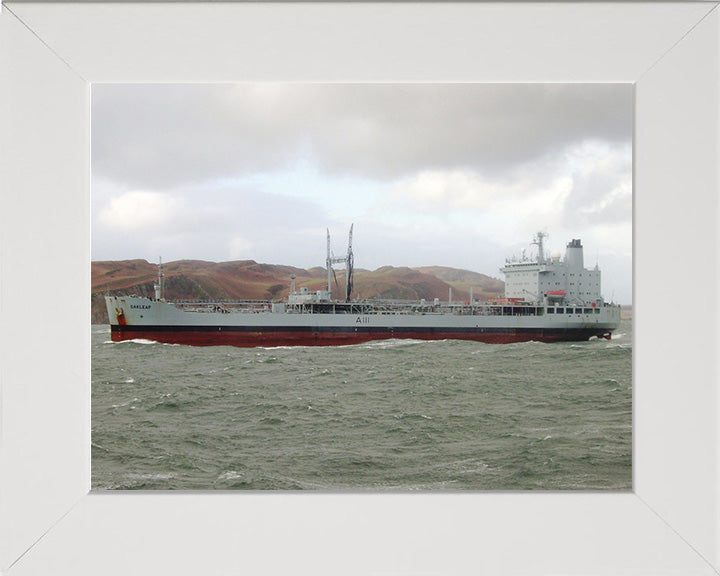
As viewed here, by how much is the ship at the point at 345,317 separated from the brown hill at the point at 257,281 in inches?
5.8

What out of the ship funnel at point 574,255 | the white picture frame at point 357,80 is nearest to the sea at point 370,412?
the ship funnel at point 574,255

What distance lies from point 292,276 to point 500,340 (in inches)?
156

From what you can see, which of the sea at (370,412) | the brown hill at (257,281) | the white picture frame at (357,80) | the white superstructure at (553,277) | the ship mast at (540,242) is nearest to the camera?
the white picture frame at (357,80)

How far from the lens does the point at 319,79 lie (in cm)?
163

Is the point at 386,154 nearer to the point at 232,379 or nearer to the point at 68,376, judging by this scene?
the point at 232,379

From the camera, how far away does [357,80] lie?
Result: 1.66 metres

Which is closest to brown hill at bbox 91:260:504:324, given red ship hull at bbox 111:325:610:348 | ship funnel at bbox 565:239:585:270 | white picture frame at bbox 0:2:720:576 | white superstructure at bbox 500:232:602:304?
red ship hull at bbox 111:325:610:348

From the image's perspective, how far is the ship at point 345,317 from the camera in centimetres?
938

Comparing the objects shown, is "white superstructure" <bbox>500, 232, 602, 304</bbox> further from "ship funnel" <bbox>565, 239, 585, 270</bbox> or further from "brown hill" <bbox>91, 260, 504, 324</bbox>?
"brown hill" <bbox>91, 260, 504, 324</bbox>

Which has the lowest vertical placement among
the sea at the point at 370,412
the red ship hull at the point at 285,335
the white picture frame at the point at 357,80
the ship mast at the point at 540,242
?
the sea at the point at 370,412

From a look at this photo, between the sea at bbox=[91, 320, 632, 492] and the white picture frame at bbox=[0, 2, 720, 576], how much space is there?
18.5 ft

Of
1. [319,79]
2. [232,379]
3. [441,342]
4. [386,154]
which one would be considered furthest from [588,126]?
[319,79]

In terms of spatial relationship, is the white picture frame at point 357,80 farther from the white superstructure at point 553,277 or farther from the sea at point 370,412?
the white superstructure at point 553,277

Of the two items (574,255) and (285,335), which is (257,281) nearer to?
(285,335)
